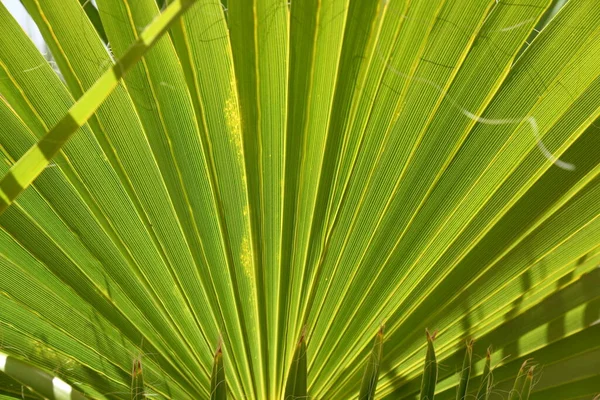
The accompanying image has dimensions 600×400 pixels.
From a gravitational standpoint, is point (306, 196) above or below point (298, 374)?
above

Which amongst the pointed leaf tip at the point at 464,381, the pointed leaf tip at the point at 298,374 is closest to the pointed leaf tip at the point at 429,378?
the pointed leaf tip at the point at 464,381

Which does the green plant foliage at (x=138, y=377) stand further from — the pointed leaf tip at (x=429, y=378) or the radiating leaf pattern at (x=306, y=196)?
the pointed leaf tip at (x=429, y=378)

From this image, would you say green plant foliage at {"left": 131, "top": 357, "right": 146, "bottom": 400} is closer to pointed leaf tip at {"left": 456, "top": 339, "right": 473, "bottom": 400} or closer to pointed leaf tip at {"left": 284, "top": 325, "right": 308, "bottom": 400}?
pointed leaf tip at {"left": 284, "top": 325, "right": 308, "bottom": 400}

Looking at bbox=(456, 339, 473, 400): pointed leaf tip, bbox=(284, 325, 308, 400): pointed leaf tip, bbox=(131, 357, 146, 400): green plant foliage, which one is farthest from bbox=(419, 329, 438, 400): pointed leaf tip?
bbox=(131, 357, 146, 400): green plant foliage

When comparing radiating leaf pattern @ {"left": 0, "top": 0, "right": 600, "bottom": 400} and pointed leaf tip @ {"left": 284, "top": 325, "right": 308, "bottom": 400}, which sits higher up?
radiating leaf pattern @ {"left": 0, "top": 0, "right": 600, "bottom": 400}

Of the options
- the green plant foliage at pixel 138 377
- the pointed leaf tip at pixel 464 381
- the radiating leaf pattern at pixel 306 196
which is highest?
the radiating leaf pattern at pixel 306 196

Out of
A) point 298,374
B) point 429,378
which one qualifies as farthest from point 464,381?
point 298,374

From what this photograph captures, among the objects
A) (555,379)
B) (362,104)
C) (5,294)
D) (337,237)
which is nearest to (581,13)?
(362,104)

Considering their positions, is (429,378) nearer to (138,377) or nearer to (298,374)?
(298,374)

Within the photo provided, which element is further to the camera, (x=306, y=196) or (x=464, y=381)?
(x=306, y=196)
